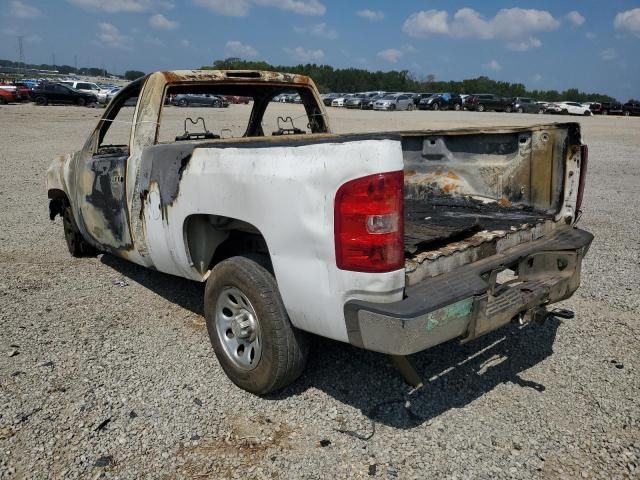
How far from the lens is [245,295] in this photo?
3.03 meters

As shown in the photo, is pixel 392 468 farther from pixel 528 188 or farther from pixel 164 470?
pixel 528 188

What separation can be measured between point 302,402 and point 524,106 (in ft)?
151

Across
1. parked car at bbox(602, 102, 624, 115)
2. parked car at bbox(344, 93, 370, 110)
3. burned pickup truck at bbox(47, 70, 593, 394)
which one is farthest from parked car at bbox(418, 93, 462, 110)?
burned pickup truck at bbox(47, 70, 593, 394)

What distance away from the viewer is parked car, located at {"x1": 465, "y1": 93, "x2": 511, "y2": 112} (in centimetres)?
4469

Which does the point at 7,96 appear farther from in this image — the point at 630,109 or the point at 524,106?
the point at 630,109

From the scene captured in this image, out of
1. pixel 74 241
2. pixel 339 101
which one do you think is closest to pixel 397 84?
pixel 339 101

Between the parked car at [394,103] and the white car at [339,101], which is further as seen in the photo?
the white car at [339,101]

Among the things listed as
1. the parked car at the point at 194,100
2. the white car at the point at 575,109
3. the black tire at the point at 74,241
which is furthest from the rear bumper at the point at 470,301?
the white car at the point at 575,109

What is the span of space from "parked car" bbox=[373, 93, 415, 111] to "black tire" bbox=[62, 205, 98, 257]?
3932cm

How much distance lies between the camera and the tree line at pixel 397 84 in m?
69.9

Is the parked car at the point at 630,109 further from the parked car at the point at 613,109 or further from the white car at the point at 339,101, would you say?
the white car at the point at 339,101

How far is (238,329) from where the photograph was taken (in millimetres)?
3172

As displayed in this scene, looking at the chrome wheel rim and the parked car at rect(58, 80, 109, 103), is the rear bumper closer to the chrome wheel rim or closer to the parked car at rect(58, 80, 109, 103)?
the chrome wheel rim

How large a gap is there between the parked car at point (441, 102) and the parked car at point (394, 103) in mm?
1930
